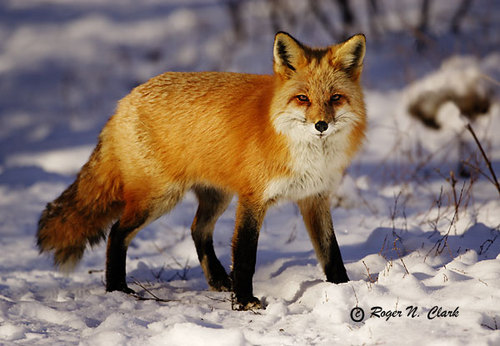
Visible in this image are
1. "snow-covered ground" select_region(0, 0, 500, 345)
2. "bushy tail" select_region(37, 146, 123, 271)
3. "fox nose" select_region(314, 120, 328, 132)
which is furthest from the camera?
"bushy tail" select_region(37, 146, 123, 271)

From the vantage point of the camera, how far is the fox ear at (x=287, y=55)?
3055 mm

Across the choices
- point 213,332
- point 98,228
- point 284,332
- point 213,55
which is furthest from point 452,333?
point 213,55

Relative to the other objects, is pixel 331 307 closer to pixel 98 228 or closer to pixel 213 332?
pixel 213 332

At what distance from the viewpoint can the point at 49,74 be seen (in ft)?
36.7

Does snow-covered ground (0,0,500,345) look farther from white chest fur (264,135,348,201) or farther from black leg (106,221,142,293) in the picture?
white chest fur (264,135,348,201)

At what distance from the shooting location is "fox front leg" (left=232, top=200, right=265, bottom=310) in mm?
3206

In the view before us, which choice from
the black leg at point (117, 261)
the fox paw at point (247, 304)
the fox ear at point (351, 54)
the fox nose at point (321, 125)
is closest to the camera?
the fox nose at point (321, 125)

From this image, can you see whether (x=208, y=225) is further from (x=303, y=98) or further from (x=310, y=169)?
(x=303, y=98)

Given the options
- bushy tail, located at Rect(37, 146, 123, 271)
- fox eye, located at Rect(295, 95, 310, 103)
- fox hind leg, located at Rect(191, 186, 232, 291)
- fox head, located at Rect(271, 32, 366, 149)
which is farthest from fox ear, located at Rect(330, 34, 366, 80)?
bushy tail, located at Rect(37, 146, 123, 271)

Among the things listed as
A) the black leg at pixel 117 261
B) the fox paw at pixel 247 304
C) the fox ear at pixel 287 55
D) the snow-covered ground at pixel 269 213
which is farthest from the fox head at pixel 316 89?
the black leg at pixel 117 261

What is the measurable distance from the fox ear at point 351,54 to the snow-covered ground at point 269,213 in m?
1.05

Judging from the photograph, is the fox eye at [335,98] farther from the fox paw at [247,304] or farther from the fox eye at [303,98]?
the fox paw at [247,304]

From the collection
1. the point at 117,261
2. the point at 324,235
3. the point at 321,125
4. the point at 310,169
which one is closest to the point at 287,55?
the point at 321,125

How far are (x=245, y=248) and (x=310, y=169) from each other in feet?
2.09
